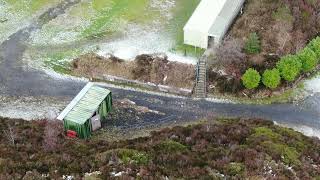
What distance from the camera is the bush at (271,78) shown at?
124 feet

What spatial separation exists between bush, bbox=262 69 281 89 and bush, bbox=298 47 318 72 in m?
2.69

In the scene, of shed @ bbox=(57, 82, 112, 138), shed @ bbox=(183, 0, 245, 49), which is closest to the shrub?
shed @ bbox=(57, 82, 112, 138)

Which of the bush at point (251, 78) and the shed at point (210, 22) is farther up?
the shed at point (210, 22)

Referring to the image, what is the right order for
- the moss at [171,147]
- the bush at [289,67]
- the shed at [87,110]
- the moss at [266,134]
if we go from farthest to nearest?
the bush at [289,67] → the shed at [87,110] → the moss at [266,134] → the moss at [171,147]

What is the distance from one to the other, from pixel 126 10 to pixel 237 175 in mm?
23510

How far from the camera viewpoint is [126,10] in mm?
46500

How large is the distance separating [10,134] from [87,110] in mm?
5218

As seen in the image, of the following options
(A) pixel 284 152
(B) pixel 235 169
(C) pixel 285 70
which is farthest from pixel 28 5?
(A) pixel 284 152

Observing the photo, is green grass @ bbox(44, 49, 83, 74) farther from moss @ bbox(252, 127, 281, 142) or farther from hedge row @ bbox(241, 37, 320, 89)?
moss @ bbox(252, 127, 281, 142)

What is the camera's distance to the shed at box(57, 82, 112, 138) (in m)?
34.1

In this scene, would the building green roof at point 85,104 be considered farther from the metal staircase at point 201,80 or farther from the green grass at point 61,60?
the metal staircase at point 201,80

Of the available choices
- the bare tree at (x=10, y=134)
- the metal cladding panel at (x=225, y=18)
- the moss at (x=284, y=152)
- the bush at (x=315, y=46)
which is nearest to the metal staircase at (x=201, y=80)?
Answer: the metal cladding panel at (x=225, y=18)

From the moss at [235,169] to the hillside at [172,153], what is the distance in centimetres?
5

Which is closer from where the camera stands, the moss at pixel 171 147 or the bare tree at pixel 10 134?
the moss at pixel 171 147
